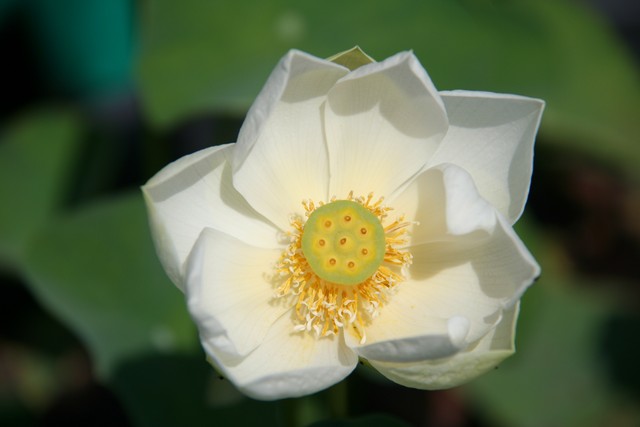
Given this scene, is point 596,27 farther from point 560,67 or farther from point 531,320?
point 531,320

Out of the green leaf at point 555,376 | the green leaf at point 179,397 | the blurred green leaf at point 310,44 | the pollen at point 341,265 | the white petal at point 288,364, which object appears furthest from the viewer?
the green leaf at point 555,376

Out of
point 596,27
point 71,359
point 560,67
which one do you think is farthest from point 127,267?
point 596,27

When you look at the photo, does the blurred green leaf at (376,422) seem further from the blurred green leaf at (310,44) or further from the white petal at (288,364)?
the blurred green leaf at (310,44)

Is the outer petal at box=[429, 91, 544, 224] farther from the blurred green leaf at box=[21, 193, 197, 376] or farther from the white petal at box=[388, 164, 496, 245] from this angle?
the blurred green leaf at box=[21, 193, 197, 376]

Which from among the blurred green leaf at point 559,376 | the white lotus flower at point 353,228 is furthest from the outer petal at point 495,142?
the blurred green leaf at point 559,376

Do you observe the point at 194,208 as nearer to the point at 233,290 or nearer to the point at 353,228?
the point at 233,290

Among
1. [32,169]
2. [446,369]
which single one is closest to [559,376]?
[446,369]

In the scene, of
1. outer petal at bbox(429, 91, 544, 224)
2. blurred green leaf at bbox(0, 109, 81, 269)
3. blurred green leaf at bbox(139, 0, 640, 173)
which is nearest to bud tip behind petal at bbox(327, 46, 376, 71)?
outer petal at bbox(429, 91, 544, 224)

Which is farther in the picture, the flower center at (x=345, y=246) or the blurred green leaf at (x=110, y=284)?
the blurred green leaf at (x=110, y=284)
